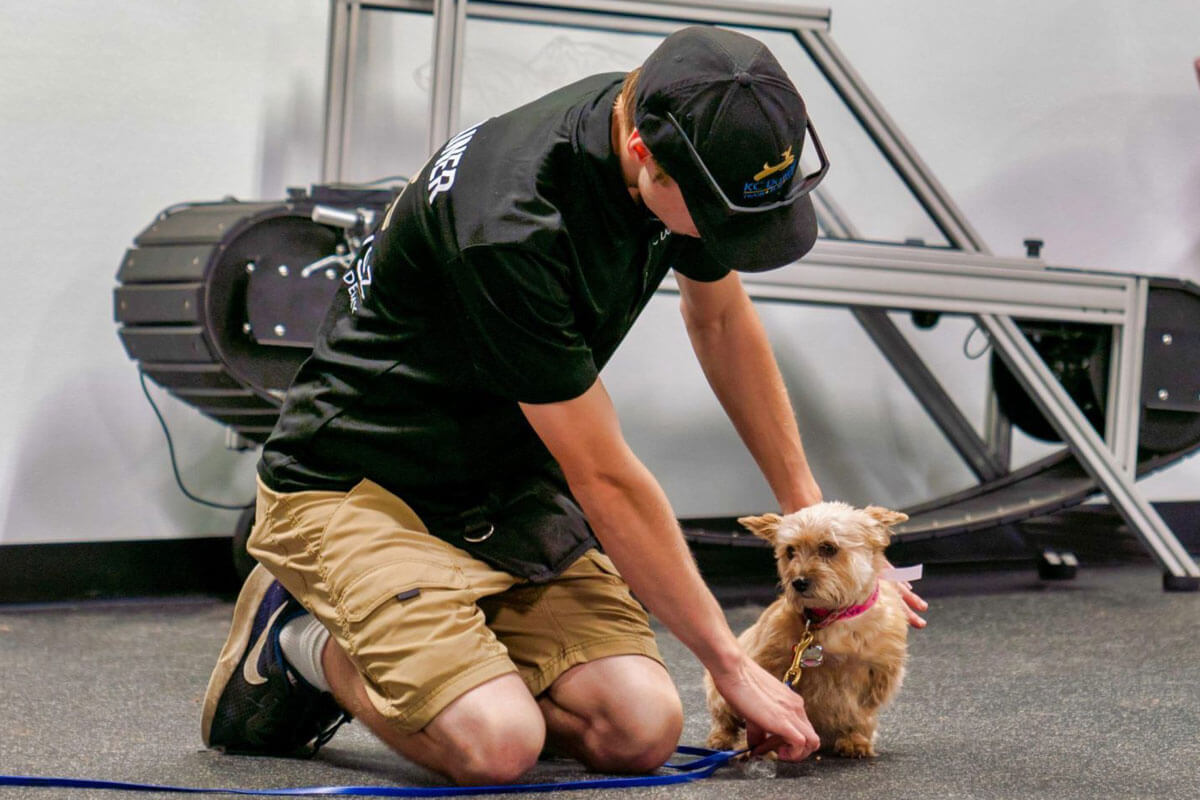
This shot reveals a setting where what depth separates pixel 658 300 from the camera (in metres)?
3.16

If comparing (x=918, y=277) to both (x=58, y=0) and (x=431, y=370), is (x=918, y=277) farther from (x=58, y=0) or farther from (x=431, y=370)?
(x=58, y=0)

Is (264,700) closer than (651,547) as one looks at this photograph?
No

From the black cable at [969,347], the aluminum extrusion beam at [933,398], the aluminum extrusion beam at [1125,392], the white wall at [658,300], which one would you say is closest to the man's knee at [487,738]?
the white wall at [658,300]

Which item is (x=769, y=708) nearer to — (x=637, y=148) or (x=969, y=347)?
(x=637, y=148)

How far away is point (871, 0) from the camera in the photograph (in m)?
3.34

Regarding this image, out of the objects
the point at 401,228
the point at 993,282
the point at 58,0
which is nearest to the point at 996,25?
the point at 993,282

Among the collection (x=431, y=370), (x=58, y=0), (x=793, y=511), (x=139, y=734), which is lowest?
(x=139, y=734)

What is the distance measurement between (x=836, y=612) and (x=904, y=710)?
1.34 feet

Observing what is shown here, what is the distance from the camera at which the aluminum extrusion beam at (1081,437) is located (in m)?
2.80

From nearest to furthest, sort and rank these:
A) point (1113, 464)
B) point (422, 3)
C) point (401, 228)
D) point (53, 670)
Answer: point (401, 228)
point (53, 670)
point (422, 3)
point (1113, 464)

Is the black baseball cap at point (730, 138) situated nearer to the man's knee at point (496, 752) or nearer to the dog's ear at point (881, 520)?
the dog's ear at point (881, 520)

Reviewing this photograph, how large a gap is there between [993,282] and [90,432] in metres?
1.90

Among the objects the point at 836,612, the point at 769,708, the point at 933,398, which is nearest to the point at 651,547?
the point at 769,708

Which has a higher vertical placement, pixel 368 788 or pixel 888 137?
pixel 888 137
